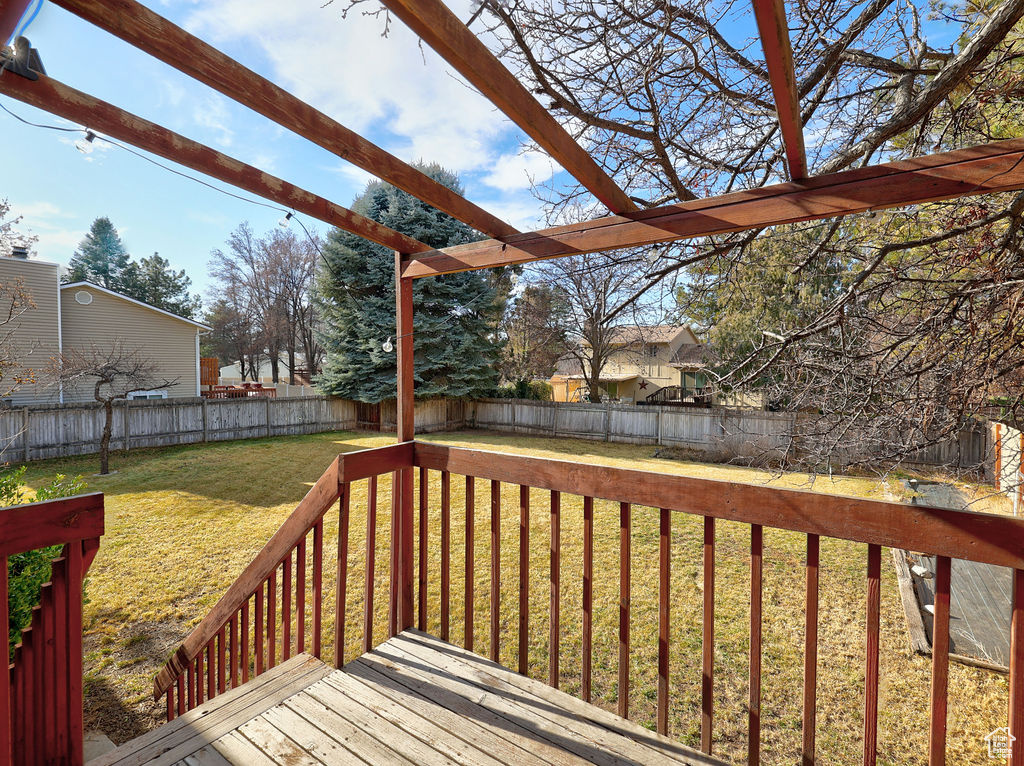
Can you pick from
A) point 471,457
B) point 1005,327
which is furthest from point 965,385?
point 471,457

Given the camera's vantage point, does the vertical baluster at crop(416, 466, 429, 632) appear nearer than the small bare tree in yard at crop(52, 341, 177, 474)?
Yes

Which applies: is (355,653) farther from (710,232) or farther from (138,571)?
(710,232)

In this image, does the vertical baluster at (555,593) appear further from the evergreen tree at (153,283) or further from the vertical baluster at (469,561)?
the evergreen tree at (153,283)

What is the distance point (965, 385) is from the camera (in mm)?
2523

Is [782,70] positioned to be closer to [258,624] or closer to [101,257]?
[258,624]

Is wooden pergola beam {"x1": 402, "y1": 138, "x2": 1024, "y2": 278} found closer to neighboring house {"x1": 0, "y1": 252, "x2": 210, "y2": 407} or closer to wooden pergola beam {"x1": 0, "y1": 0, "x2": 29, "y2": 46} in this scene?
wooden pergola beam {"x1": 0, "y1": 0, "x2": 29, "y2": 46}

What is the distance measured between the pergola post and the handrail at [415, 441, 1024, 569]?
1.91 ft

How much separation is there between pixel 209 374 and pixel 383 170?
19.0 m

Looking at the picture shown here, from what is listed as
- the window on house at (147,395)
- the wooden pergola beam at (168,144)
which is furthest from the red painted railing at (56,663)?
the window on house at (147,395)

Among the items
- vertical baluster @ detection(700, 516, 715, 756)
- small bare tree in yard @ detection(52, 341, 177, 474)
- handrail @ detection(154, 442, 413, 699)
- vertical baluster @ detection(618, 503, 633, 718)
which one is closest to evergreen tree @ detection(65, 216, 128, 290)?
small bare tree in yard @ detection(52, 341, 177, 474)

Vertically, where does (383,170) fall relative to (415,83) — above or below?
below

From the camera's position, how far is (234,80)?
4.43 feet

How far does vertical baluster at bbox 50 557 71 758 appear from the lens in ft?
4.38

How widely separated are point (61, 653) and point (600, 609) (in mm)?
3379
